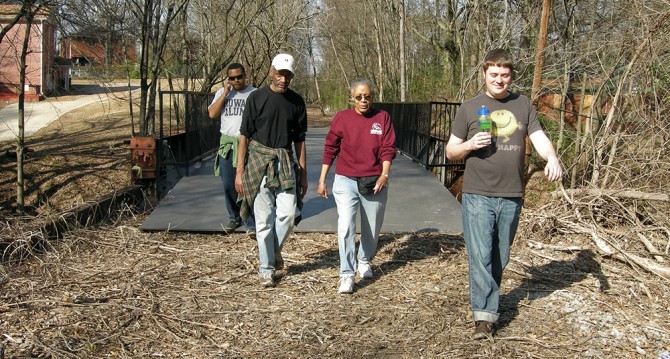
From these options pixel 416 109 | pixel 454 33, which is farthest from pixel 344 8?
pixel 416 109

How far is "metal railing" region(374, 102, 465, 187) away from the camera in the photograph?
10.0m

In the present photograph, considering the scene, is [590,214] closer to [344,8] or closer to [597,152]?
[597,152]

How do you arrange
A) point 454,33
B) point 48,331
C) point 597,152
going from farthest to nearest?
point 454,33
point 597,152
point 48,331

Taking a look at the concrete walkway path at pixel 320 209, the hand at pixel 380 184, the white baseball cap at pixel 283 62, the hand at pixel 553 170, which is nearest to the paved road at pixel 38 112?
the concrete walkway path at pixel 320 209

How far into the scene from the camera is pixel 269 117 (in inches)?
197

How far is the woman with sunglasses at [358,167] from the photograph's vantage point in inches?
191

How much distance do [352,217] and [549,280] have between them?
162 centimetres

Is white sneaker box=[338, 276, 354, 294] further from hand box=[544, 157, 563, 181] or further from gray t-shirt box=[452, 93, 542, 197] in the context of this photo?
hand box=[544, 157, 563, 181]

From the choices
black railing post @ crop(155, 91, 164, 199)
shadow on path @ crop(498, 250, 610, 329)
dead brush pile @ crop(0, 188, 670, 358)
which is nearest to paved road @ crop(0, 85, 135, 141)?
black railing post @ crop(155, 91, 164, 199)

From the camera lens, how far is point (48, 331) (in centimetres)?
393

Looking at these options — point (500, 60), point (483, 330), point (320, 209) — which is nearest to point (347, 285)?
point (483, 330)

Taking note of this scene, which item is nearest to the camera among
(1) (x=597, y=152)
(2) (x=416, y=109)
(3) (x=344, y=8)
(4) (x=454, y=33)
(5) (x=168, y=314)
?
(5) (x=168, y=314)

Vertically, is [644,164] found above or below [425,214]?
above

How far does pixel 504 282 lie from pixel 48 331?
3191 millimetres
